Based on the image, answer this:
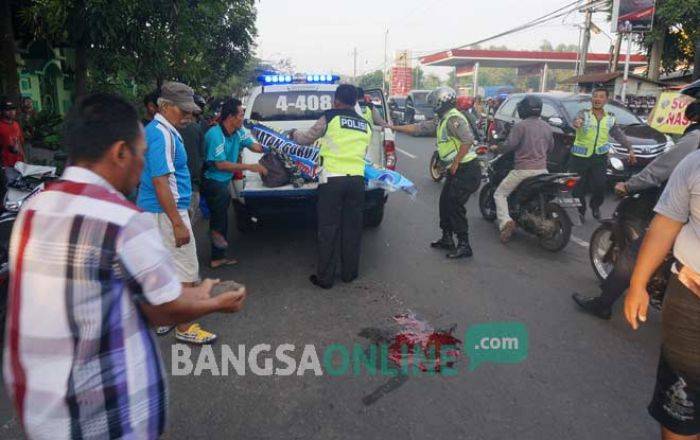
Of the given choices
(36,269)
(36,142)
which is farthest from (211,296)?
(36,142)

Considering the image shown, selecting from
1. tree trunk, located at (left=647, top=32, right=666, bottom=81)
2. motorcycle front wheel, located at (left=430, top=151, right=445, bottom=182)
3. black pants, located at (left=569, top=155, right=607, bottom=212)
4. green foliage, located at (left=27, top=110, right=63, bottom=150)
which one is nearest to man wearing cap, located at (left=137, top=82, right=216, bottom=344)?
black pants, located at (left=569, top=155, right=607, bottom=212)

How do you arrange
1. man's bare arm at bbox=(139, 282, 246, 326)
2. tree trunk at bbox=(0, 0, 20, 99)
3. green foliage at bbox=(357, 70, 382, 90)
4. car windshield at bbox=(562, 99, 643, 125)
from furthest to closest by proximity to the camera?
green foliage at bbox=(357, 70, 382, 90) < car windshield at bbox=(562, 99, 643, 125) < tree trunk at bbox=(0, 0, 20, 99) < man's bare arm at bbox=(139, 282, 246, 326)

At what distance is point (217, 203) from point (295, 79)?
257 cm

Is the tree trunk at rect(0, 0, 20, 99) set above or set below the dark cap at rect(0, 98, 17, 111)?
above

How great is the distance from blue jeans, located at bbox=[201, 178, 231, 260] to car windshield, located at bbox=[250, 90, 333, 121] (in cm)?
197

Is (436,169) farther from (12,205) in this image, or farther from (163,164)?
(163,164)

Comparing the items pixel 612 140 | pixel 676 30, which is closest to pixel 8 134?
pixel 612 140

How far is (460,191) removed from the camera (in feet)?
19.2

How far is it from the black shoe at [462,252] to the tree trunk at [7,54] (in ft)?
22.3

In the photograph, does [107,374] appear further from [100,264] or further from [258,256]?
[258,256]

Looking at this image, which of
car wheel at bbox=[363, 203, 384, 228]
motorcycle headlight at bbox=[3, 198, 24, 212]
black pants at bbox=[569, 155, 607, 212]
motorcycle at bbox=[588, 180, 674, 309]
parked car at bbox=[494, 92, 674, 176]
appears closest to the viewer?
motorcycle at bbox=[588, 180, 674, 309]

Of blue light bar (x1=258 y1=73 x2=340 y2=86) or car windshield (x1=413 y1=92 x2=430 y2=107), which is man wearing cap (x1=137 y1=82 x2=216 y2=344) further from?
car windshield (x1=413 y1=92 x2=430 y2=107)

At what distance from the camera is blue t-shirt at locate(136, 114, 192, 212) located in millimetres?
3299

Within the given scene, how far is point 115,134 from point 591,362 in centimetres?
328
